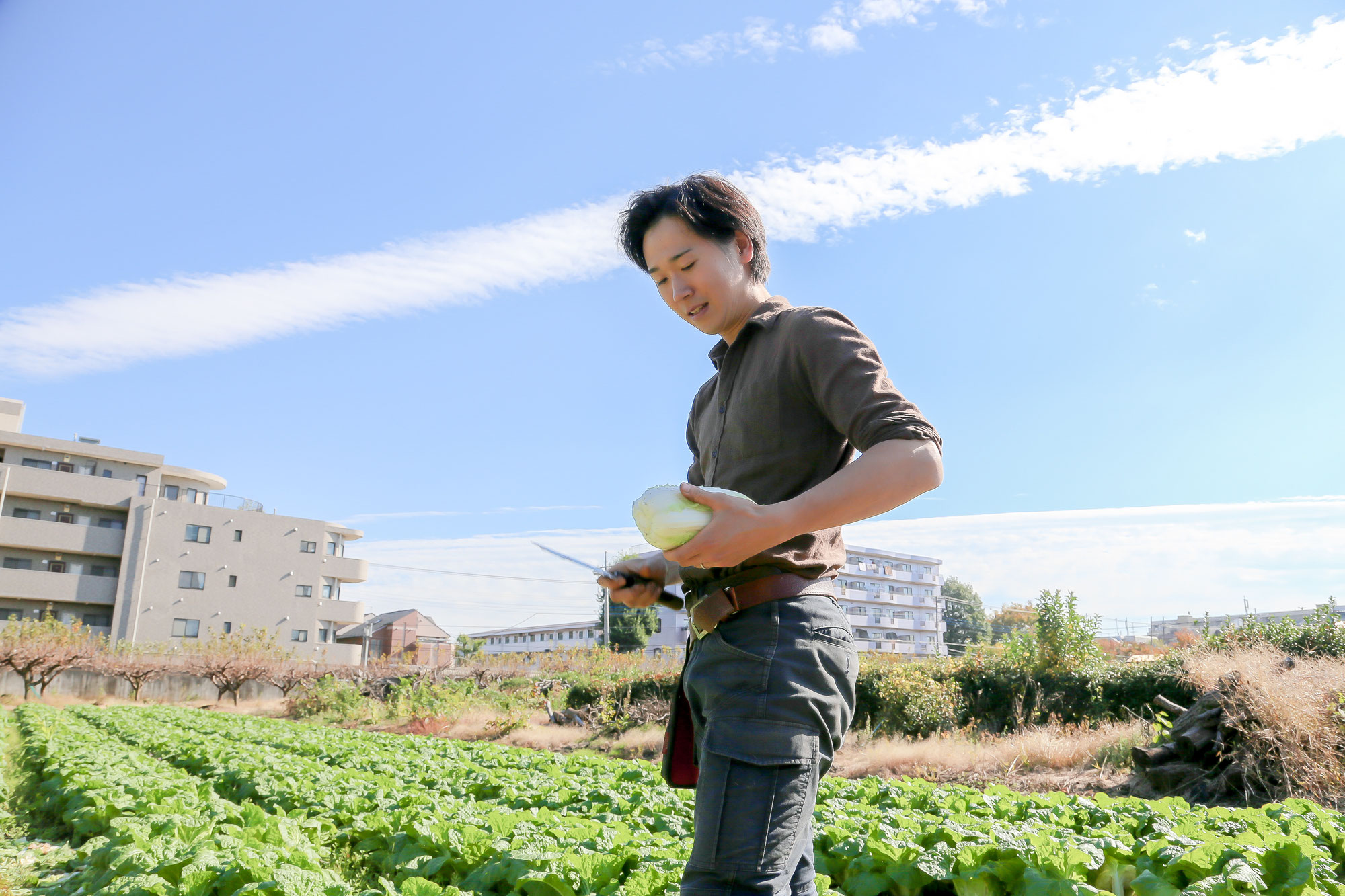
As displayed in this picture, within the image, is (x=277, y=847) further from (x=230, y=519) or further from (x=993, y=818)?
(x=230, y=519)

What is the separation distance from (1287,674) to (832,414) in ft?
31.2

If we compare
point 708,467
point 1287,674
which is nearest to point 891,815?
point 708,467

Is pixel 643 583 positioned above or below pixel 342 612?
above

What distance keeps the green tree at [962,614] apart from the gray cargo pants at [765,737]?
265 ft

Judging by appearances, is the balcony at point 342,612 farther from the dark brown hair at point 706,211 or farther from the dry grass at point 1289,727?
the dark brown hair at point 706,211

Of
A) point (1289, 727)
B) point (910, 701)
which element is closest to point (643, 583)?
point (1289, 727)

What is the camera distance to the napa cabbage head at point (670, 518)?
160cm

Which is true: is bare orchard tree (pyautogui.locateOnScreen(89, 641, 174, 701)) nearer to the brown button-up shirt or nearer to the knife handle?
the knife handle

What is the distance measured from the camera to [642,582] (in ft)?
→ 7.38

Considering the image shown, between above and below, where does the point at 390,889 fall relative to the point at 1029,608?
below

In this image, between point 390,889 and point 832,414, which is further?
point 390,889

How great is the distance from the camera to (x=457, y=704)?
856 inches

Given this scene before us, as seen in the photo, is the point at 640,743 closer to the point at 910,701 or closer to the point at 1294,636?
the point at 910,701

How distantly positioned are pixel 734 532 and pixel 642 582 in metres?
0.83
